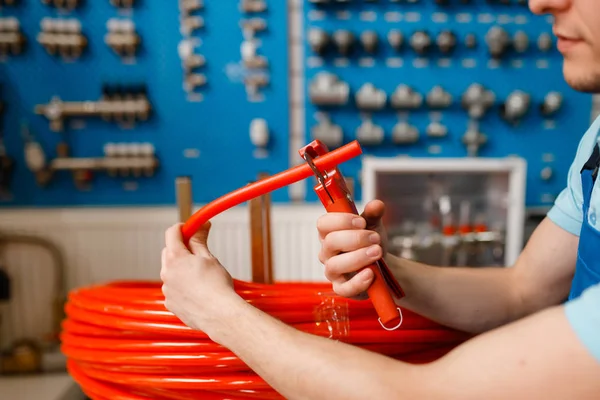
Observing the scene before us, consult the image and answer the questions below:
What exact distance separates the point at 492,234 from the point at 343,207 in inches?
63.1

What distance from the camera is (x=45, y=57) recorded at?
2082mm

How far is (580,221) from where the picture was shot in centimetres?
79

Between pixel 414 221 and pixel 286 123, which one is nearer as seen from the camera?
pixel 414 221

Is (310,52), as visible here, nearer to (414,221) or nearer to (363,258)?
(414,221)

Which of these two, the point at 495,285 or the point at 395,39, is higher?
the point at 395,39

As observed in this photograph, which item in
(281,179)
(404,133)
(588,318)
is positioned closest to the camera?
(588,318)

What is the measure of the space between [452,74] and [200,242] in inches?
73.5

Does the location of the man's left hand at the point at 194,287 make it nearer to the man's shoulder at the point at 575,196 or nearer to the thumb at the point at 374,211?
the thumb at the point at 374,211

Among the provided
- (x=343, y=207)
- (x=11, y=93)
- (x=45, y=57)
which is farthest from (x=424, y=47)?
(x=11, y=93)

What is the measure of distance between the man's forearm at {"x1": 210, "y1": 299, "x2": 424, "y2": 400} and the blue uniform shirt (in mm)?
178

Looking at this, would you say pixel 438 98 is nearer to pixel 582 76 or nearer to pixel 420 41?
pixel 420 41

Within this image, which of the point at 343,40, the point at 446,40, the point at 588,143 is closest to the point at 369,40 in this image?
the point at 343,40

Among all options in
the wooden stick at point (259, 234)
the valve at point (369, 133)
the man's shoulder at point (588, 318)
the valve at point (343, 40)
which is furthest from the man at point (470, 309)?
the valve at point (343, 40)

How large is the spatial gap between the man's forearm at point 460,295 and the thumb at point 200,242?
0.32m
